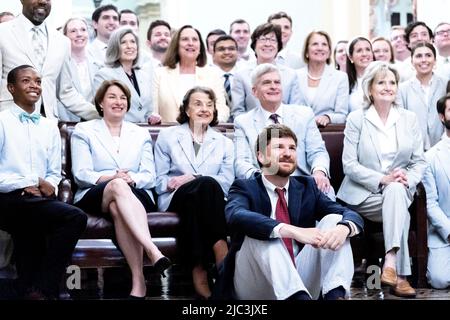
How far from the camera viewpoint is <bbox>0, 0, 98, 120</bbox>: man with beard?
4590 mm

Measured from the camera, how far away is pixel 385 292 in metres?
4.23

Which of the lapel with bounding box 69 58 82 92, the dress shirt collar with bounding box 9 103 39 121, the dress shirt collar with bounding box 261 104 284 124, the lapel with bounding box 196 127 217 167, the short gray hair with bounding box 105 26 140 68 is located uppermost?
the short gray hair with bounding box 105 26 140 68

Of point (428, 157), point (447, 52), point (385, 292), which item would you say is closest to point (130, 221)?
point (385, 292)

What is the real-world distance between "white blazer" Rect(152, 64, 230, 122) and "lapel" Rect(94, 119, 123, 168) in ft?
2.32

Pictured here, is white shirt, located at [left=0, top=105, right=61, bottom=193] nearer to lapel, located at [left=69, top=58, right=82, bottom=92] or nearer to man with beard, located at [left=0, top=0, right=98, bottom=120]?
man with beard, located at [left=0, top=0, right=98, bottom=120]

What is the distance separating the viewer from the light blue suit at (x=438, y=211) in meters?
4.36

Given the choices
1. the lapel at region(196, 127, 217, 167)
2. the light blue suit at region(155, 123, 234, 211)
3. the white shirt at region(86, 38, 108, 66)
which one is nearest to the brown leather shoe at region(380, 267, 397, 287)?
the light blue suit at region(155, 123, 234, 211)

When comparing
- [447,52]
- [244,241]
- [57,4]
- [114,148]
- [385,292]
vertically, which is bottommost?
[385,292]

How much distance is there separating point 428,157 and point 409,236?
0.48 meters

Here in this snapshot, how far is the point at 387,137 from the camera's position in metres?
4.56

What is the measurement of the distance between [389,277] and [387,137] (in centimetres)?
77

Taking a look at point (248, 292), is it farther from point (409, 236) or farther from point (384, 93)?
point (384, 93)
